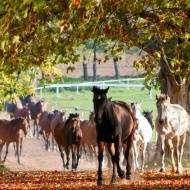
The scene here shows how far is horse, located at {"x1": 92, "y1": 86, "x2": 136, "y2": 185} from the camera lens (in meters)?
16.6

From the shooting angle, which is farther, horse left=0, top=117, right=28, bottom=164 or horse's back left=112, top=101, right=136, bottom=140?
horse left=0, top=117, right=28, bottom=164

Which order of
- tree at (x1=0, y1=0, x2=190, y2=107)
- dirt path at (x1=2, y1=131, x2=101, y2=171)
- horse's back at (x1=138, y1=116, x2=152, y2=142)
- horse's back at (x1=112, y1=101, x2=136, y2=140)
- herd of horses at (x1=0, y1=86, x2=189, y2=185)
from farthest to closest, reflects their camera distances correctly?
dirt path at (x1=2, y1=131, x2=101, y2=171) < horse's back at (x1=138, y1=116, x2=152, y2=142) < horse's back at (x1=112, y1=101, x2=136, y2=140) < herd of horses at (x1=0, y1=86, x2=189, y2=185) < tree at (x1=0, y1=0, x2=190, y2=107)

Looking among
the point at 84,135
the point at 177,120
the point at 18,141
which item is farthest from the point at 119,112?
the point at 18,141

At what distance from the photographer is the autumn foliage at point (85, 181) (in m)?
17.4

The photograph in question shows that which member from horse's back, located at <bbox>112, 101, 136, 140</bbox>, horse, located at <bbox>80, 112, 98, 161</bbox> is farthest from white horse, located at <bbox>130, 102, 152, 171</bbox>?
horse, located at <bbox>80, 112, 98, 161</bbox>

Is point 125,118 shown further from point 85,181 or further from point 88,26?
point 88,26

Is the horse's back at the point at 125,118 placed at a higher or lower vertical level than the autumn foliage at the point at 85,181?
higher

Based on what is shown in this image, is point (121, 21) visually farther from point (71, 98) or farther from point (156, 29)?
point (71, 98)

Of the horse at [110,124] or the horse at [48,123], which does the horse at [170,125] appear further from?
the horse at [48,123]

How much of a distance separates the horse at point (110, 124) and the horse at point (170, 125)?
3.27 m

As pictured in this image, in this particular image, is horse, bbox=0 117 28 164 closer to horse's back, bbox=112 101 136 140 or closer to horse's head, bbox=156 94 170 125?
horse's head, bbox=156 94 170 125

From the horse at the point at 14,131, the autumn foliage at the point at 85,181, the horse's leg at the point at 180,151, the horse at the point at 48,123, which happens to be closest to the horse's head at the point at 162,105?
the horse's leg at the point at 180,151

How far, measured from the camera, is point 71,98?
2530 inches

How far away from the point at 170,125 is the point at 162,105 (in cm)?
90
